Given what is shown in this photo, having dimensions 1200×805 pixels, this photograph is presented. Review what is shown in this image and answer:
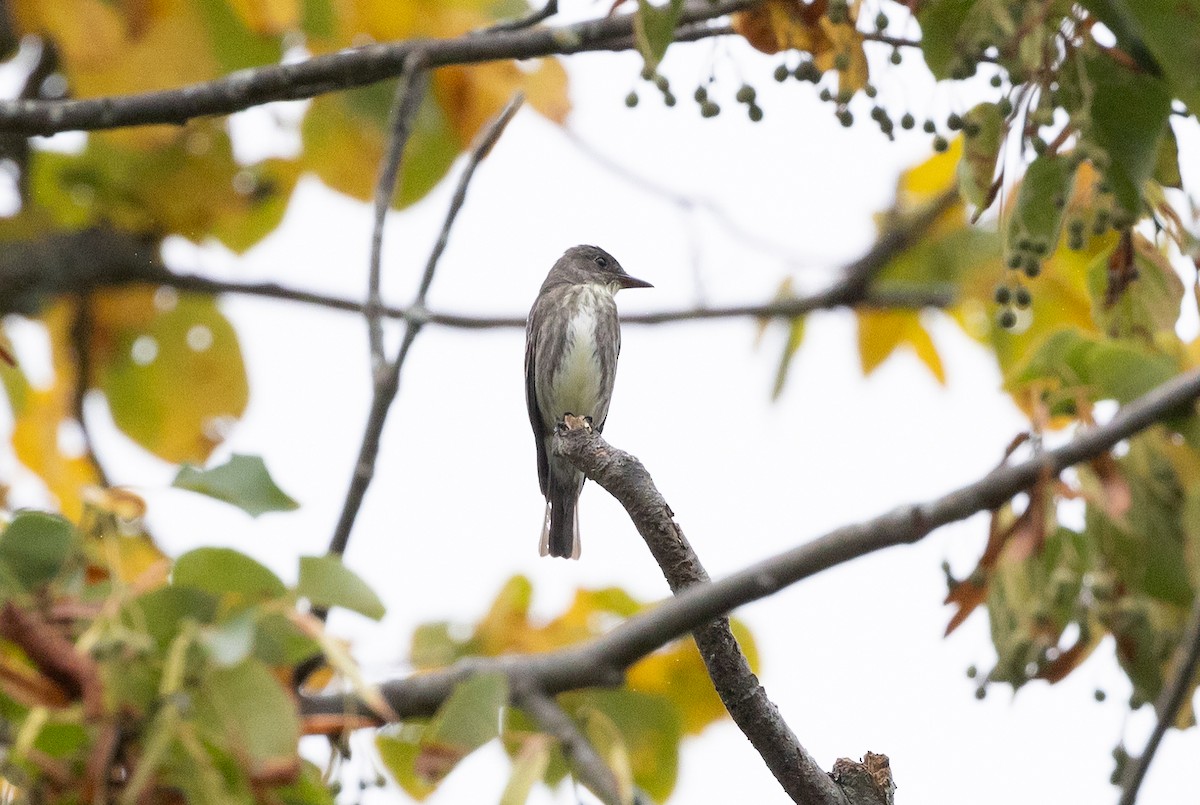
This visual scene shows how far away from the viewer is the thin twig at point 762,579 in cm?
195

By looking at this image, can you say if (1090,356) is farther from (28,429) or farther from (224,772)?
(28,429)

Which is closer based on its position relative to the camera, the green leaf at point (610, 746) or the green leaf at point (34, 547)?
the green leaf at point (34, 547)

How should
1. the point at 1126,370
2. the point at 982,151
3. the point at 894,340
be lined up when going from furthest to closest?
the point at 894,340 → the point at 1126,370 → the point at 982,151

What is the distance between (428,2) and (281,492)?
297 cm

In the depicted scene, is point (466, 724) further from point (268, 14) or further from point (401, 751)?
point (268, 14)

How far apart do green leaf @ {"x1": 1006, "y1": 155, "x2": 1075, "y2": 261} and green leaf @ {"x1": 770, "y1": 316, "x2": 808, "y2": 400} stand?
306 centimetres

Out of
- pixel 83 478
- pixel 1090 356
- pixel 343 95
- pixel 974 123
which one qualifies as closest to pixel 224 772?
pixel 974 123

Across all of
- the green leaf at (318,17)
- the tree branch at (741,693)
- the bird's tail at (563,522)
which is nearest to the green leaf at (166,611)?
the tree branch at (741,693)

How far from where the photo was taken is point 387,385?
133 inches

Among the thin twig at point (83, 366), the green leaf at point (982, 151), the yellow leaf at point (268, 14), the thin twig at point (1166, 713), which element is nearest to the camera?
the thin twig at point (1166, 713)

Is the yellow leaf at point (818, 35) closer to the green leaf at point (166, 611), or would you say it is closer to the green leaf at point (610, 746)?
the green leaf at point (610, 746)

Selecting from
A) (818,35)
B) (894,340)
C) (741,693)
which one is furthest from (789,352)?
(741,693)

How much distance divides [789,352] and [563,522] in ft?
6.49

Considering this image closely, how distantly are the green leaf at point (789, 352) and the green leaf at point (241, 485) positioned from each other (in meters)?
3.71
